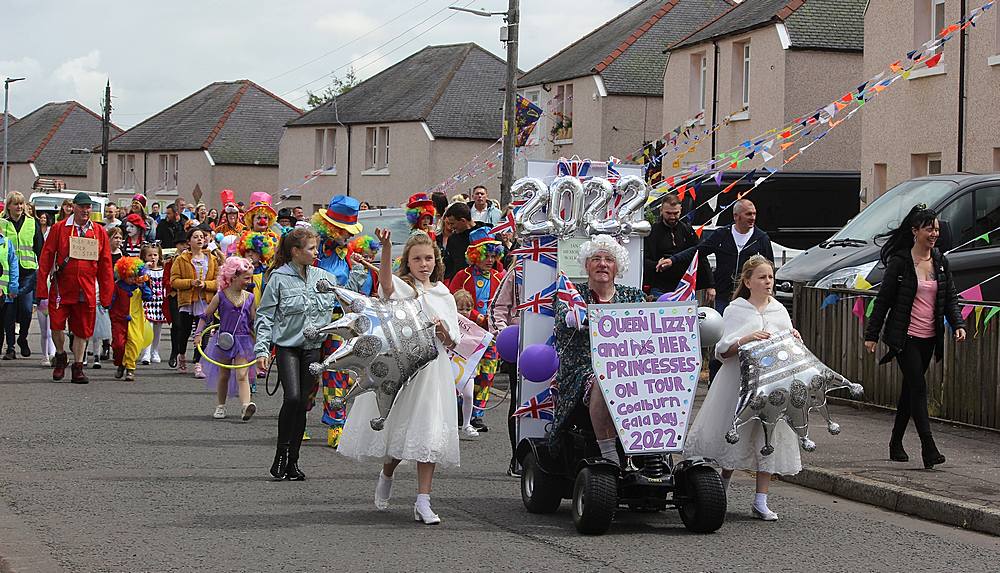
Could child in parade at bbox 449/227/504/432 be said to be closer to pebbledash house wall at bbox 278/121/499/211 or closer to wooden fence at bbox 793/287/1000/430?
wooden fence at bbox 793/287/1000/430

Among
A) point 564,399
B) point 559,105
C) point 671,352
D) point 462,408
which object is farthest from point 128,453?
point 559,105

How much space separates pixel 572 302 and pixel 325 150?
5258 cm

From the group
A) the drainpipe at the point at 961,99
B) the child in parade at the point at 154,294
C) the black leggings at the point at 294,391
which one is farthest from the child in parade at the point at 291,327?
the drainpipe at the point at 961,99

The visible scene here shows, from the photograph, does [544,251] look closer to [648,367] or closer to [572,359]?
[572,359]

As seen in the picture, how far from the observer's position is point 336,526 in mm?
7930

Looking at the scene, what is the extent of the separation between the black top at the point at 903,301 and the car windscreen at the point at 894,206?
5.58 m

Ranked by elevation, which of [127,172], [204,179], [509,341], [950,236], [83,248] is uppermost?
[127,172]

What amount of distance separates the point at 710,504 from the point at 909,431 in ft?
16.3

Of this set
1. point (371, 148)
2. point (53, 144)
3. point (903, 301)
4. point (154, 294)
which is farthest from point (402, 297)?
point (53, 144)

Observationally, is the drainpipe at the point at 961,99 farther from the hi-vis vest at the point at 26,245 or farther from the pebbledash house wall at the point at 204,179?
the pebbledash house wall at the point at 204,179

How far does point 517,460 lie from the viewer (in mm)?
9102

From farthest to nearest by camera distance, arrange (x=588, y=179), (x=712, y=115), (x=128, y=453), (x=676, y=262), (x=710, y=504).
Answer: (x=712, y=115)
(x=676, y=262)
(x=128, y=453)
(x=588, y=179)
(x=710, y=504)

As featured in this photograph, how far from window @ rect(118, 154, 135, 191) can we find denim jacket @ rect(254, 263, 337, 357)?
219 ft

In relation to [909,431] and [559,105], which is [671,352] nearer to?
[909,431]
